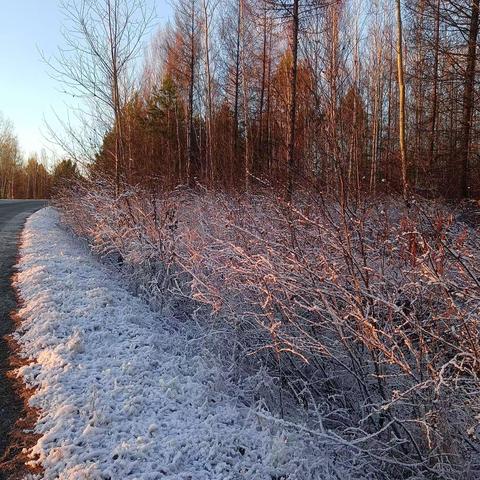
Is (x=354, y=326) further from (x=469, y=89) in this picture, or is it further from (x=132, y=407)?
(x=469, y=89)

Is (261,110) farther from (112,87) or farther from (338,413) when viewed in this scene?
(338,413)

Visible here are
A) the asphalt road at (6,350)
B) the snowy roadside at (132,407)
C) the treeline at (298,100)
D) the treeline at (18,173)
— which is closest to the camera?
the snowy roadside at (132,407)

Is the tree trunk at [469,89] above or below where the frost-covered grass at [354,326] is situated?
above

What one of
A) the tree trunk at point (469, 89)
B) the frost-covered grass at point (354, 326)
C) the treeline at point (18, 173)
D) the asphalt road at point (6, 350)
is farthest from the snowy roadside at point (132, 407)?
the treeline at point (18, 173)

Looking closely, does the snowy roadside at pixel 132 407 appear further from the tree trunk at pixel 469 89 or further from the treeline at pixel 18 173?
the treeline at pixel 18 173

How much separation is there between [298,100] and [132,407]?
8.70 meters

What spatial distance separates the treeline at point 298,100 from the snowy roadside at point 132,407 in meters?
1.96

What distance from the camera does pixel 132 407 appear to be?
312 centimetres

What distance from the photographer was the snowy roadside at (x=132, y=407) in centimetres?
264

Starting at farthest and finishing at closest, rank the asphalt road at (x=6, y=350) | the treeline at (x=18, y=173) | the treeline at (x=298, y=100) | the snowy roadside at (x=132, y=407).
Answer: the treeline at (x=18, y=173), the treeline at (x=298, y=100), the asphalt road at (x=6, y=350), the snowy roadside at (x=132, y=407)

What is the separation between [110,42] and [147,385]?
26.8ft

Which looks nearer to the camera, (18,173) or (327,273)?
(327,273)

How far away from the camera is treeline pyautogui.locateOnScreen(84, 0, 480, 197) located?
9.17m

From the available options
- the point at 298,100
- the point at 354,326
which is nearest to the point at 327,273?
the point at 354,326
